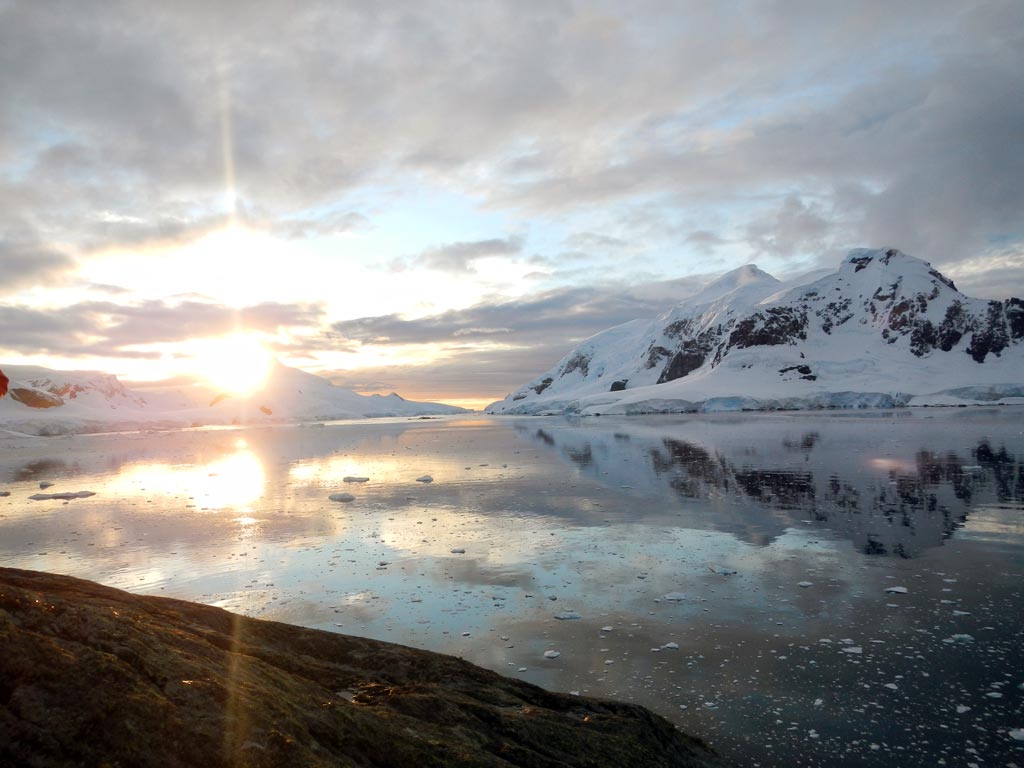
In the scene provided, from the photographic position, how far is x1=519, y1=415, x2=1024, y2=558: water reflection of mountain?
42.4ft

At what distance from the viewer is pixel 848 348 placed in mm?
136500

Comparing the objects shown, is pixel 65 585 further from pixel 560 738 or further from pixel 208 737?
pixel 560 738

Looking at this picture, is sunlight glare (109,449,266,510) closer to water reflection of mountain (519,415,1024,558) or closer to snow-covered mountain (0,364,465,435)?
water reflection of mountain (519,415,1024,558)

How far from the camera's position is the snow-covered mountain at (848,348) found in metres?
112

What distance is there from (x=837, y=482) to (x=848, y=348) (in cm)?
13489

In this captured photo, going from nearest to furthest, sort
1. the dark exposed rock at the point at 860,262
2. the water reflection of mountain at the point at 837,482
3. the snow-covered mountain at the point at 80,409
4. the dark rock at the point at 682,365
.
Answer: the water reflection of mountain at the point at 837,482 → the snow-covered mountain at the point at 80,409 → the dark exposed rock at the point at 860,262 → the dark rock at the point at 682,365

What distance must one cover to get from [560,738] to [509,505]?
42.3 ft

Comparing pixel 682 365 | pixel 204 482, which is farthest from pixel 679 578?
pixel 682 365

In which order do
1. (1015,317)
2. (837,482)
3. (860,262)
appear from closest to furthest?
(837,482) < (1015,317) < (860,262)

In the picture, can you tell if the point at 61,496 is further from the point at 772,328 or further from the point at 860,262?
the point at 860,262

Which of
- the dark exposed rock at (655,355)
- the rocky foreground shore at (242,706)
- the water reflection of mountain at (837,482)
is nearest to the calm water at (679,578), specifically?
the water reflection of mountain at (837,482)

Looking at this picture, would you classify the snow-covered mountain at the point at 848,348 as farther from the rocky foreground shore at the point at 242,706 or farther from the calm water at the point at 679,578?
the rocky foreground shore at the point at 242,706

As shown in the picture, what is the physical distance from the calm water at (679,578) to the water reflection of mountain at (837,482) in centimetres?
13

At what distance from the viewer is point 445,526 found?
46.9ft
